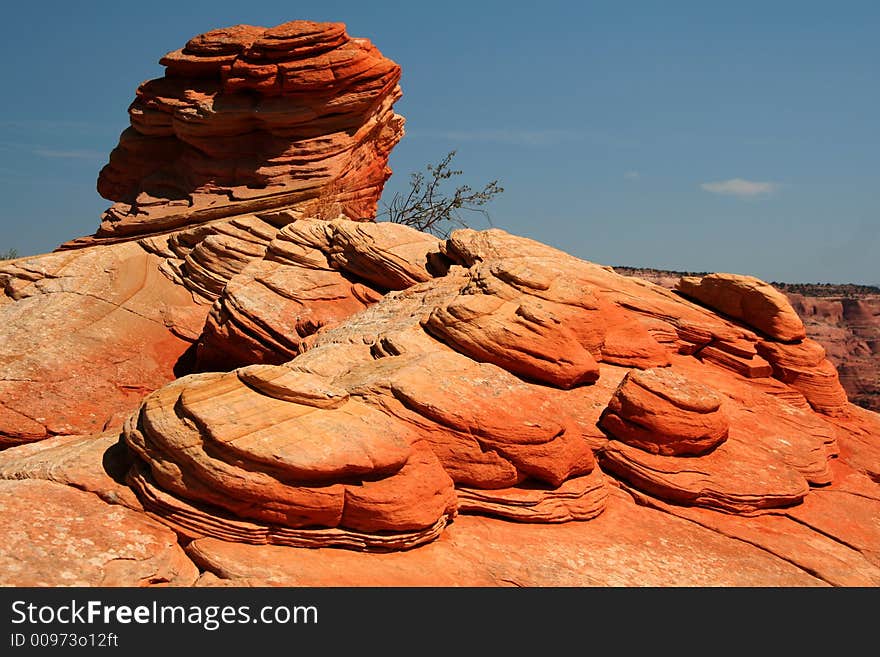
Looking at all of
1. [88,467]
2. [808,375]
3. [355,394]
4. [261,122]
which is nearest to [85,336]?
[261,122]

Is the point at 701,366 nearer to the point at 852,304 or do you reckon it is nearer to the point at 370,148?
the point at 370,148

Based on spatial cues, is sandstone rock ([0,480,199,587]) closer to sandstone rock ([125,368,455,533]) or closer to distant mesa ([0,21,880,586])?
distant mesa ([0,21,880,586])

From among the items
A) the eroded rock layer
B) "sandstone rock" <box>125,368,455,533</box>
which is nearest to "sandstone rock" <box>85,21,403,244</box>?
the eroded rock layer

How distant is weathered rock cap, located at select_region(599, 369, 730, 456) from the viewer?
11734mm

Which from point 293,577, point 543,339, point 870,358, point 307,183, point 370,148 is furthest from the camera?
point 870,358

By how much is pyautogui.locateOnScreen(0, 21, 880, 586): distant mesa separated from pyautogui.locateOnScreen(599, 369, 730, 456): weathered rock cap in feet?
0.14

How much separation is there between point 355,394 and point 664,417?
440 cm

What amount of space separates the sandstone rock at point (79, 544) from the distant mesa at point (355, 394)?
0.11 ft

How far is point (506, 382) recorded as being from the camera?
1120cm

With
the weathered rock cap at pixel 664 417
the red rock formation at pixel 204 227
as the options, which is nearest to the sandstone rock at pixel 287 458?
the weathered rock cap at pixel 664 417

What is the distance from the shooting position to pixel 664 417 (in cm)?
1173

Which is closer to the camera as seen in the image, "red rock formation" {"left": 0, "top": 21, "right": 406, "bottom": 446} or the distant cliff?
"red rock formation" {"left": 0, "top": 21, "right": 406, "bottom": 446}
